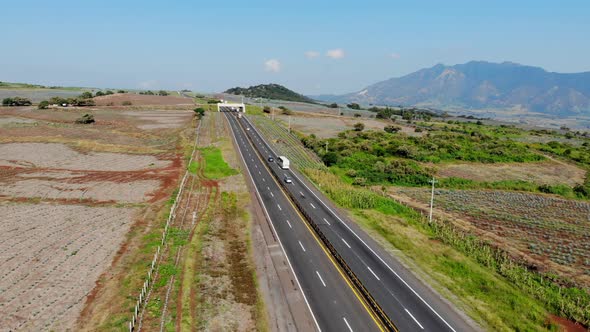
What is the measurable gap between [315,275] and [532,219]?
4234 cm

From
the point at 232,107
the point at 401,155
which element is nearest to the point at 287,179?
the point at 401,155

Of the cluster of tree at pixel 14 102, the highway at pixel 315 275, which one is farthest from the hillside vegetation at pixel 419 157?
the cluster of tree at pixel 14 102

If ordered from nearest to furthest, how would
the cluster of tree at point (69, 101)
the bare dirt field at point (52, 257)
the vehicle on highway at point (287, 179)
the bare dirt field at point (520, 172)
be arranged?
the bare dirt field at point (52, 257) < the vehicle on highway at point (287, 179) < the bare dirt field at point (520, 172) < the cluster of tree at point (69, 101)

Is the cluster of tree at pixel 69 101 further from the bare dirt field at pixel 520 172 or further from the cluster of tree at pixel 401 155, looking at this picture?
the bare dirt field at pixel 520 172

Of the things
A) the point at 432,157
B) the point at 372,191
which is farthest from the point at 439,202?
the point at 432,157

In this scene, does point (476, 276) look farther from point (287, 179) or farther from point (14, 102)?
point (14, 102)

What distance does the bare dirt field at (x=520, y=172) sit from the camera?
3383 inches

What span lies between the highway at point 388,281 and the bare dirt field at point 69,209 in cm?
2248

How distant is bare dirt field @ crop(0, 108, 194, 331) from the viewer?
30.1m

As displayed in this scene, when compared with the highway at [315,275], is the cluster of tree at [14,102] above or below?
above

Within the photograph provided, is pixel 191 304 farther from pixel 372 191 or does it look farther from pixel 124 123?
pixel 124 123

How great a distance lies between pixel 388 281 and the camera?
115ft

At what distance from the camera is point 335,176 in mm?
78688

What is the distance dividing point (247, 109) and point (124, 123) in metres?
60.9
